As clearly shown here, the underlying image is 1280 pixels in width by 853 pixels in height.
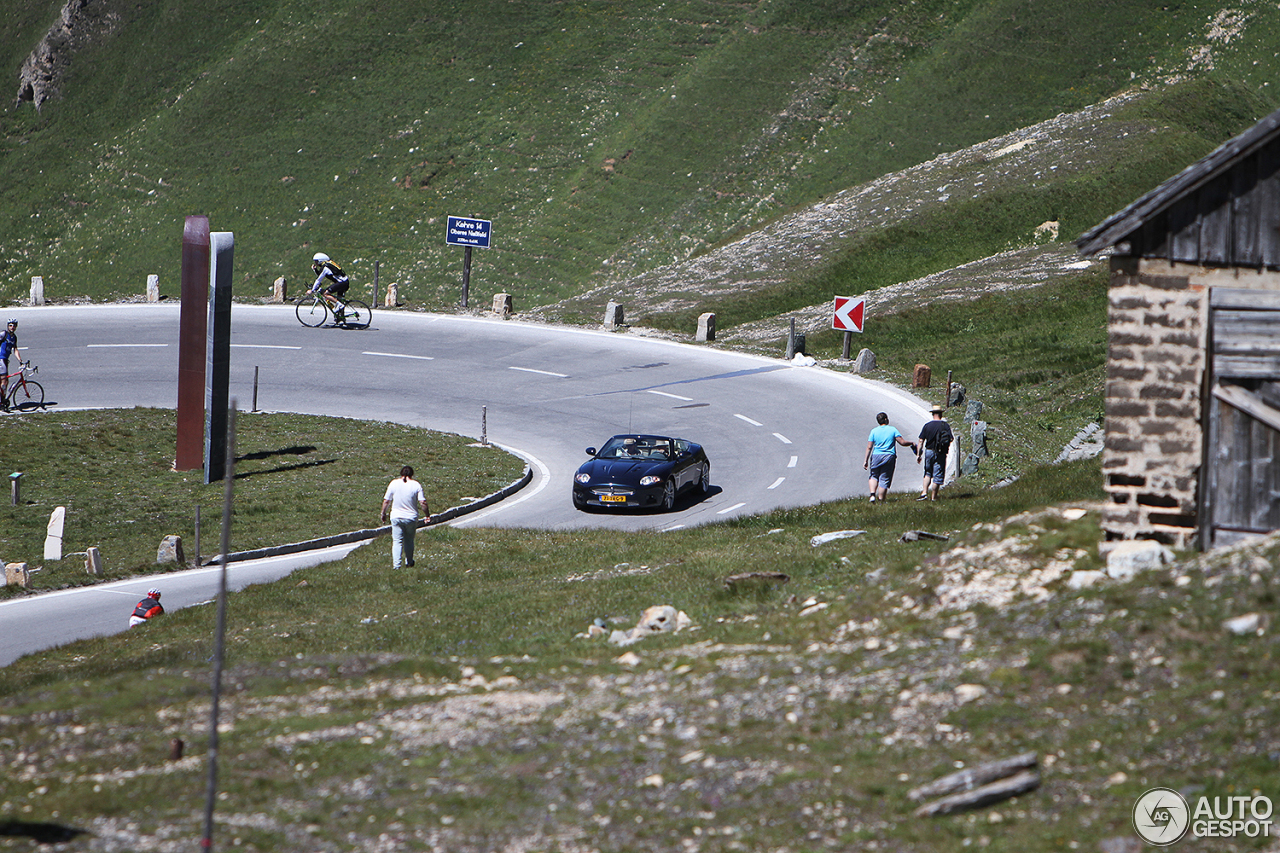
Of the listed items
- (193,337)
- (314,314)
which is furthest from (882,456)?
(314,314)

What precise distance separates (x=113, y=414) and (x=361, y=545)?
12.8 meters

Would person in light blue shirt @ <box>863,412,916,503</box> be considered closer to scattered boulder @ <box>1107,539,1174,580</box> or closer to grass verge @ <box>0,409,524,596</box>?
grass verge @ <box>0,409,524,596</box>

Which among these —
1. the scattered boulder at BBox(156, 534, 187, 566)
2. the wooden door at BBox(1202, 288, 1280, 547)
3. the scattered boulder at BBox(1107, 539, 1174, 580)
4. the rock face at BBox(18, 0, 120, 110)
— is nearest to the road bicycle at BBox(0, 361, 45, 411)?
the scattered boulder at BBox(156, 534, 187, 566)

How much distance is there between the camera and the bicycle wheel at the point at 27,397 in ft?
105

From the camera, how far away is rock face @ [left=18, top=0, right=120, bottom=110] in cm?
7438

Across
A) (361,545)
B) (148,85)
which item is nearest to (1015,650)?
(361,545)

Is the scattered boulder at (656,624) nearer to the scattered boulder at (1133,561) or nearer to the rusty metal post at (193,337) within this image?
the scattered boulder at (1133,561)

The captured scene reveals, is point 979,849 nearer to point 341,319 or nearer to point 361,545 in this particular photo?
point 361,545

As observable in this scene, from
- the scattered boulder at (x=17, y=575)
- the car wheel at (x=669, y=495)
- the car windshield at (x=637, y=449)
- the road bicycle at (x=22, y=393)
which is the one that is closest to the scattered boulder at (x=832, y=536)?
the car wheel at (x=669, y=495)

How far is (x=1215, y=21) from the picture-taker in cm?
6438

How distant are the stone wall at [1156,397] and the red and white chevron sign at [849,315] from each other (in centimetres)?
2268

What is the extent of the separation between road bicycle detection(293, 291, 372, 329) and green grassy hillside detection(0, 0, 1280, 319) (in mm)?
12287

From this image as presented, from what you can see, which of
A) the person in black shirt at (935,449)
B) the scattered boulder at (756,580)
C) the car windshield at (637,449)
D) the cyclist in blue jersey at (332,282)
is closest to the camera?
the scattered boulder at (756,580)

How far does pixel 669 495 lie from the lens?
82.0ft
